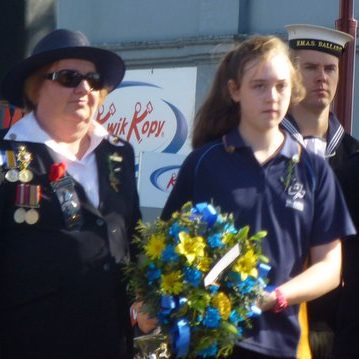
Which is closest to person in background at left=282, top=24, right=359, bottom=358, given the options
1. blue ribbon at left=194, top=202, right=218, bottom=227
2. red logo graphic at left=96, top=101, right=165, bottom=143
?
blue ribbon at left=194, top=202, right=218, bottom=227

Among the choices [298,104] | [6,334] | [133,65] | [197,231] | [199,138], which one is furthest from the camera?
[133,65]

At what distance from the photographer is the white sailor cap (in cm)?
443

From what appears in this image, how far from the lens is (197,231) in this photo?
10.8 feet

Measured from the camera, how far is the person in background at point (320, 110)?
401cm

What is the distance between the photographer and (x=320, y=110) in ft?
14.1

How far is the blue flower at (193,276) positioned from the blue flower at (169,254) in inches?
2.2

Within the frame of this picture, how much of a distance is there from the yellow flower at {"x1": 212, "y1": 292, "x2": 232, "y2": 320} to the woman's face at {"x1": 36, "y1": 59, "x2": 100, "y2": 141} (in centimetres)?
90

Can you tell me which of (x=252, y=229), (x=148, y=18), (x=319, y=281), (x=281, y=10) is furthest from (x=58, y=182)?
(x=148, y=18)

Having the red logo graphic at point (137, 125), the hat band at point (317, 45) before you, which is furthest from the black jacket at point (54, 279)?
the red logo graphic at point (137, 125)

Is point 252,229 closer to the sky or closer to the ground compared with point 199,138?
closer to the ground

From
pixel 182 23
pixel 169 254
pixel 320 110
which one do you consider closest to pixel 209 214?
pixel 169 254

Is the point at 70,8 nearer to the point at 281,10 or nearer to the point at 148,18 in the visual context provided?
the point at 148,18

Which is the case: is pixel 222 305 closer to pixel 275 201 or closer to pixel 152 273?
pixel 152 273

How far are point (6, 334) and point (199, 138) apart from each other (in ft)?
3.42
